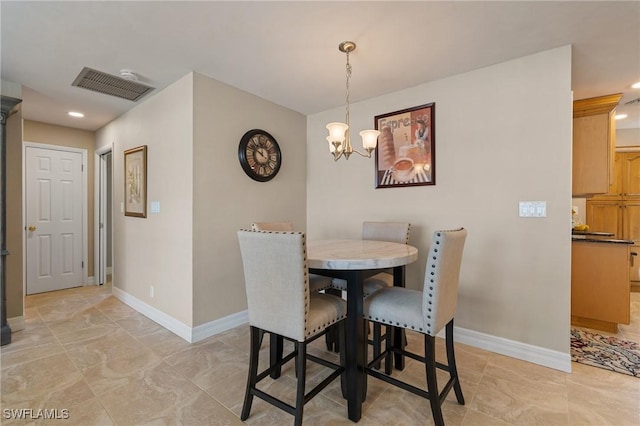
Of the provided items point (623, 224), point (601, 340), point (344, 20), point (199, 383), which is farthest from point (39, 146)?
Result: point (623, 224)

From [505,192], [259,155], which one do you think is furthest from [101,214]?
[505,192]

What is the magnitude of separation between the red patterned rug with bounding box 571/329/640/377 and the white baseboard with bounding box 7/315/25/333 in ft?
15.8

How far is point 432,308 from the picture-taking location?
152cm

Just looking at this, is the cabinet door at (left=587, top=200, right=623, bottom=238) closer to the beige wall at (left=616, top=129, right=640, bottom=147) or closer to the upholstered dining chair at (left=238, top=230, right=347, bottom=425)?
the beige wall at (left=616, top=129, right=640, bottom=147)

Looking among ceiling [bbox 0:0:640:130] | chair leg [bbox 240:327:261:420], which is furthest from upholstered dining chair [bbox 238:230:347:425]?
ceiling [bbox 0:0:640:130]

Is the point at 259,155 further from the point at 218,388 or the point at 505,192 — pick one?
the point at 505,192

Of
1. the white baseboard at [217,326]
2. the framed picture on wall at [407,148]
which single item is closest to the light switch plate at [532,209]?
the framed picture on wall at [407,148]

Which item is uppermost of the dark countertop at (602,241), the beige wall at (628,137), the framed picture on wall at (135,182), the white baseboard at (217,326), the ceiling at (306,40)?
the ceiling at (306,40)

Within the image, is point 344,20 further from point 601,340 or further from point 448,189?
point 601,340

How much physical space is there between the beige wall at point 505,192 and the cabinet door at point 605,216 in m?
3.07

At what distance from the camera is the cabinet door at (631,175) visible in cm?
413

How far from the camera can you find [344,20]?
6.09 ft

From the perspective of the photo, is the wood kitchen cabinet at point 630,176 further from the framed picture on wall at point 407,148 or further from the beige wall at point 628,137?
the framed picture on wall at point 407,148

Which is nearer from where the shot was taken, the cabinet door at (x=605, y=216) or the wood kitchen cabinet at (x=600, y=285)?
the wood kitchen cabinet at (x=600, y=285)
